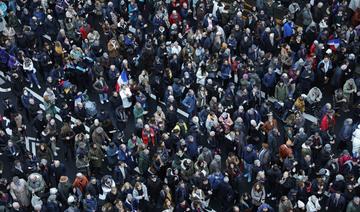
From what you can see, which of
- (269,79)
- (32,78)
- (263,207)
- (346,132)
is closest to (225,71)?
(269,79)

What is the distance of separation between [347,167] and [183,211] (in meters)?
5.22

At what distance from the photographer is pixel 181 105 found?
25500 mm

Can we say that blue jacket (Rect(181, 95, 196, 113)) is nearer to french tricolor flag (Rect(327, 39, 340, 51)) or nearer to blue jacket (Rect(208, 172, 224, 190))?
blue jacket (Rect(208, 172, 224, 190))

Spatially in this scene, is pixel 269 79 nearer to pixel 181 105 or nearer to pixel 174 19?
pixel 181 105

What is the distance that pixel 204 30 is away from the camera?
26.9 m

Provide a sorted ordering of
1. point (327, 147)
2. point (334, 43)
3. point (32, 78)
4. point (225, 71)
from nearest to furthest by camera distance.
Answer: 1. point (327, 147)
2. point (225, 71)
3. point (334, 43)
4. point (32, 78)

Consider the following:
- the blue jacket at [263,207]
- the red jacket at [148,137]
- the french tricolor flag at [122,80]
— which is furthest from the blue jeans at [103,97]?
the blue jacket at [263,207]

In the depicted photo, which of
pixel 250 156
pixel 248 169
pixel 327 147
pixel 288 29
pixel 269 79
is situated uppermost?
pixel 288 29

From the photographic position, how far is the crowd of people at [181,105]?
21625mm

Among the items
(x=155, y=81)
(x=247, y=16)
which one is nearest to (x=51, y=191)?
(x=155, y=81)

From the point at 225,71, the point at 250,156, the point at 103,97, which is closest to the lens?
the point at 250,156

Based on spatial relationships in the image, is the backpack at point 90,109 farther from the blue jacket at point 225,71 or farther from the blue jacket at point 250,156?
the blue jacket at point 250,156

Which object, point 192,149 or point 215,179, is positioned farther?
point 192,149

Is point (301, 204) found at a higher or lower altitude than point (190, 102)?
lower
